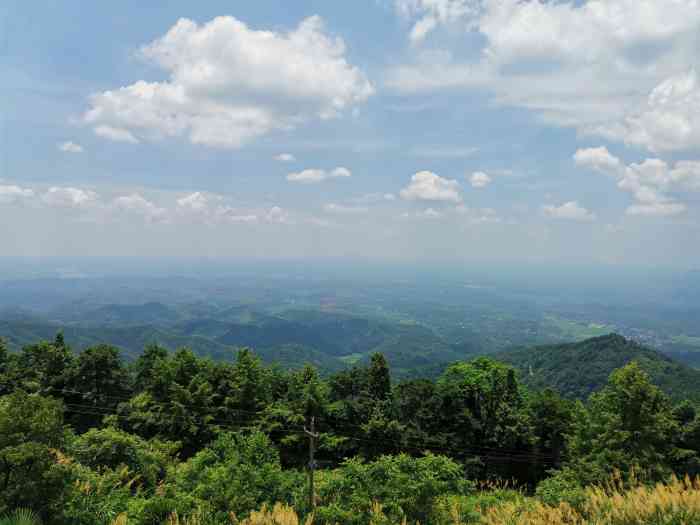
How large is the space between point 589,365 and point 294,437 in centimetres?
12384

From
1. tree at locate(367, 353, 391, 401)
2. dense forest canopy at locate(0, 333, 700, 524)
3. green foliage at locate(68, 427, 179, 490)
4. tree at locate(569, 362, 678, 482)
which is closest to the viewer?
dense forest canopy at locate(0, 333, 700, 524)

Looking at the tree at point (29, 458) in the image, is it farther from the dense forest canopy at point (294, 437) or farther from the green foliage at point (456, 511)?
the green foliage at point (456, 511)

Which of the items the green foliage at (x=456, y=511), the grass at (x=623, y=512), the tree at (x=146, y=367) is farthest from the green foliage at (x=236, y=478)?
the tree at (x=146, y=367)

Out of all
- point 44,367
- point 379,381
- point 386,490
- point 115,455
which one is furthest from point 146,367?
point 386,490

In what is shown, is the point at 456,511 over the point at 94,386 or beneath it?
over

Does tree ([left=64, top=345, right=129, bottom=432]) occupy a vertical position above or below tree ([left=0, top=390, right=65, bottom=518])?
below

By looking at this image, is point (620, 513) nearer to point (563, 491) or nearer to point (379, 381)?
point (563, 491)

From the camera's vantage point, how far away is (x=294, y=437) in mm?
20641

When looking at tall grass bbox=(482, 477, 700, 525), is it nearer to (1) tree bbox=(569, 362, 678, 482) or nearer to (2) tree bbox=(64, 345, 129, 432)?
(1) tree bbox=(569, 362, 678, 482)

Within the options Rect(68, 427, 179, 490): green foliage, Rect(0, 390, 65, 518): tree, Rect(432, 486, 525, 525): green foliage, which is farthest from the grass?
Rect(68, 427, 179, 490): green foliage

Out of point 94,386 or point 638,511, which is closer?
point 638,511

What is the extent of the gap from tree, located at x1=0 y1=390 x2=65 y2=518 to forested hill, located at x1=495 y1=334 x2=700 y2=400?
106 m

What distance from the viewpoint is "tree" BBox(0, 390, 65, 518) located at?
9.25 meters

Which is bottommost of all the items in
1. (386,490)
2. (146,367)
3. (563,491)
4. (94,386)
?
(94,386)
